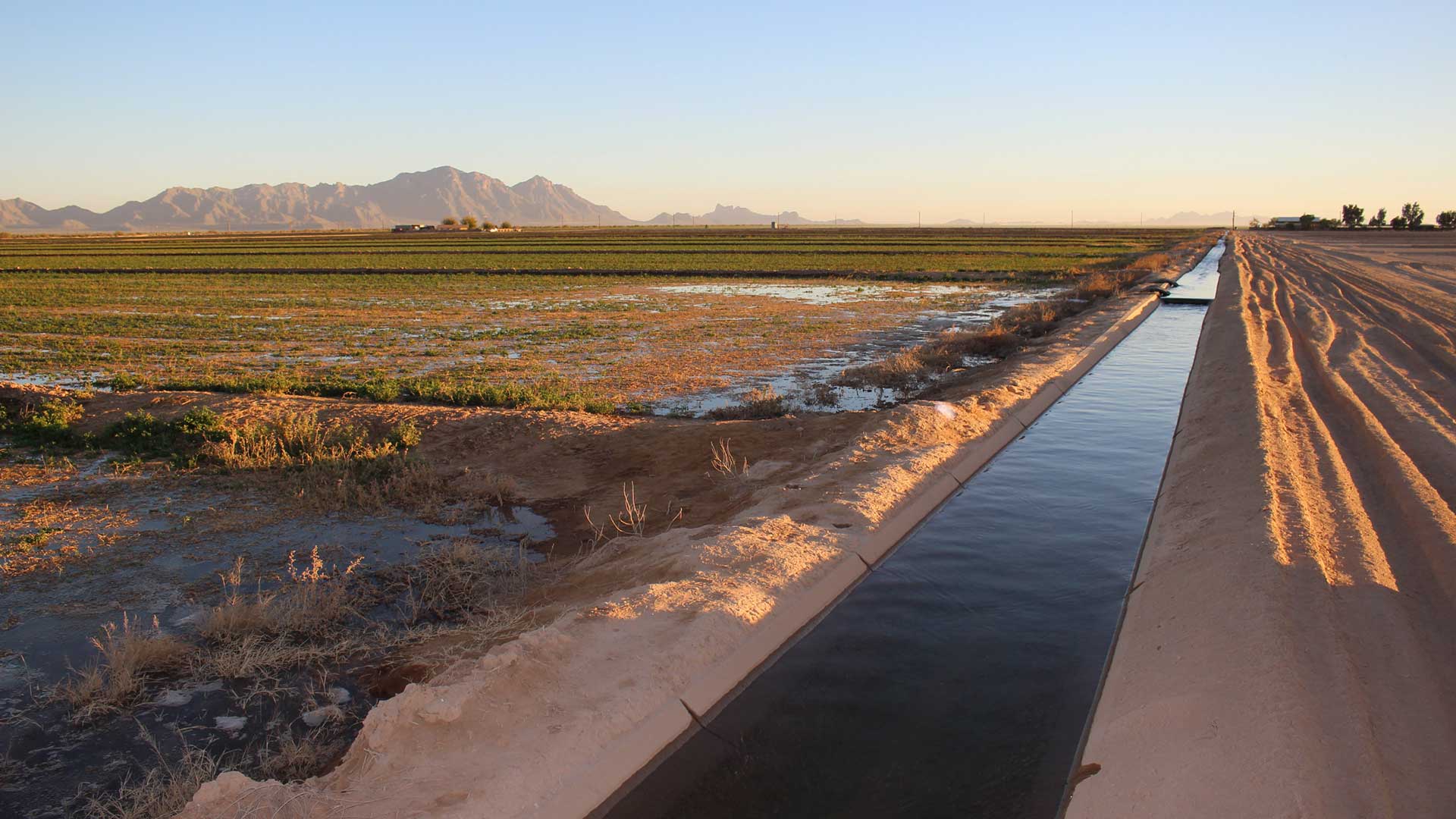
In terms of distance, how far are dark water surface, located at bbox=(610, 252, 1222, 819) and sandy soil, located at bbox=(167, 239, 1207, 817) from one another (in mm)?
391

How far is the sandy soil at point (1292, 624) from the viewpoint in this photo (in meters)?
4.55

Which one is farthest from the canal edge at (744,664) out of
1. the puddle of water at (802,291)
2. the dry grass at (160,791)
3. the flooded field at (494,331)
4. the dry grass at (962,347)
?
the puddle of water at (802,291)

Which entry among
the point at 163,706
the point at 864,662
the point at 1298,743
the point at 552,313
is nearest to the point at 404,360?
the point at 552,313

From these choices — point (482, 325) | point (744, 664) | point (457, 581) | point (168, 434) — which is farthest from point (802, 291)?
point (744, 664)

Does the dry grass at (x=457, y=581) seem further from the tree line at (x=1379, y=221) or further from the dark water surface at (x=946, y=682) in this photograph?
the tree line at (x=1379, y=221)

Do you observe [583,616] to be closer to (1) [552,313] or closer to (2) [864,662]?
(2) [864,662]

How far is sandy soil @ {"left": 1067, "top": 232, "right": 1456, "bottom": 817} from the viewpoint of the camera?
4.55m

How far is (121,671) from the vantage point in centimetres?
588

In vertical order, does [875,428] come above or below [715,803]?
above

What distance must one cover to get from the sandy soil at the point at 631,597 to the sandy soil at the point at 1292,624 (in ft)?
8.00

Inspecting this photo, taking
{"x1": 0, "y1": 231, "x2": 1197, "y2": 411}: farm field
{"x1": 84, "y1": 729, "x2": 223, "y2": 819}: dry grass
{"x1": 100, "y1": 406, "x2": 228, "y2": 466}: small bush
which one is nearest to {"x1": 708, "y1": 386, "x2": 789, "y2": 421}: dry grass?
{"x1": 0, "y1": 231, "x2": 1197, "y2": 411}: farm field

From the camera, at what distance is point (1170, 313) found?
3003 centimetres

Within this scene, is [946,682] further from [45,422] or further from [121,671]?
[45,422]

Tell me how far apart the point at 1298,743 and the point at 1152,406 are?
11422 millimetres
